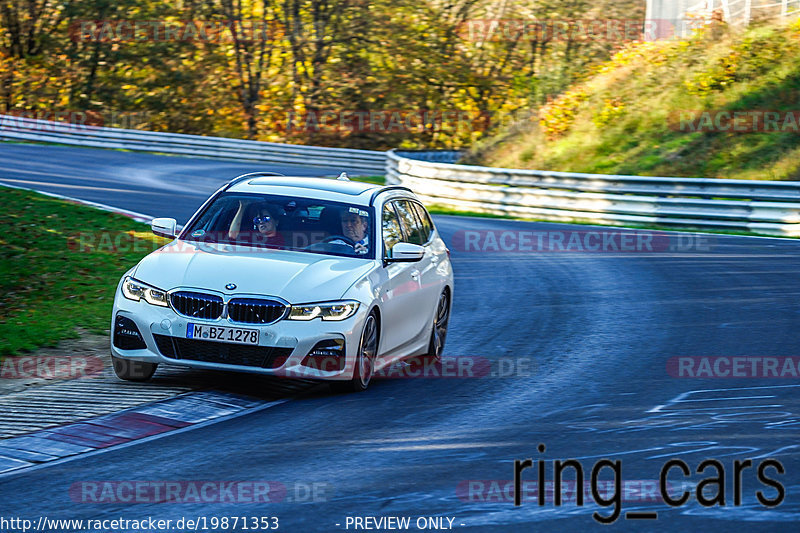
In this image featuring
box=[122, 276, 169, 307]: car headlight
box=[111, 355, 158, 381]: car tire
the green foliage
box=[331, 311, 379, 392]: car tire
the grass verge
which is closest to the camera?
box=[122, 276, 169, 307]: car headlight

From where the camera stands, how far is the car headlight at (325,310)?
872 centimetres

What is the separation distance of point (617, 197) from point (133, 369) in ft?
58.1

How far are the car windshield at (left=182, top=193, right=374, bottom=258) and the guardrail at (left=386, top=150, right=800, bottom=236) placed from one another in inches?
574

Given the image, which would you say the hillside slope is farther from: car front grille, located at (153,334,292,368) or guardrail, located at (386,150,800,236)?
car front grille, located at (153,334,292,368)

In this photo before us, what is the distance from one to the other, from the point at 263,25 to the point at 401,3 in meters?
6.34

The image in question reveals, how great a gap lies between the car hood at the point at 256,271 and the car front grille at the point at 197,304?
7 centimetres

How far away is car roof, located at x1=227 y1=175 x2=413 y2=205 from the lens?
10.3m

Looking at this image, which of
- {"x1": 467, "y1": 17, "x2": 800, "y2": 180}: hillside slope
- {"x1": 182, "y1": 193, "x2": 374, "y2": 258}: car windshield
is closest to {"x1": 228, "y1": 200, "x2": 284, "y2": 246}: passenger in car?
{"x1": 182, "y1": 193, "x2": 374, "y2": 258}: car windshield

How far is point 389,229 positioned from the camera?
10.3 meters

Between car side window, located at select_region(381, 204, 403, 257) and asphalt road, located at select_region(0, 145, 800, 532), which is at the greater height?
car side window, located at select_region(381, 204, 403, 257)

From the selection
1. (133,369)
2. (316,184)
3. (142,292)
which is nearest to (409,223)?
(316,184)

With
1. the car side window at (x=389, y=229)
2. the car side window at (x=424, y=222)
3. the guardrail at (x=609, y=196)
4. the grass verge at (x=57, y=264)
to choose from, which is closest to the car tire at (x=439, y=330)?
the car side window at (x=424, y=222)

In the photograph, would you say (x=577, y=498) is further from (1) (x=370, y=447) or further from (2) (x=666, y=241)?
(2) (x=666, y=241)

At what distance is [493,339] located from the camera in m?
11.7
